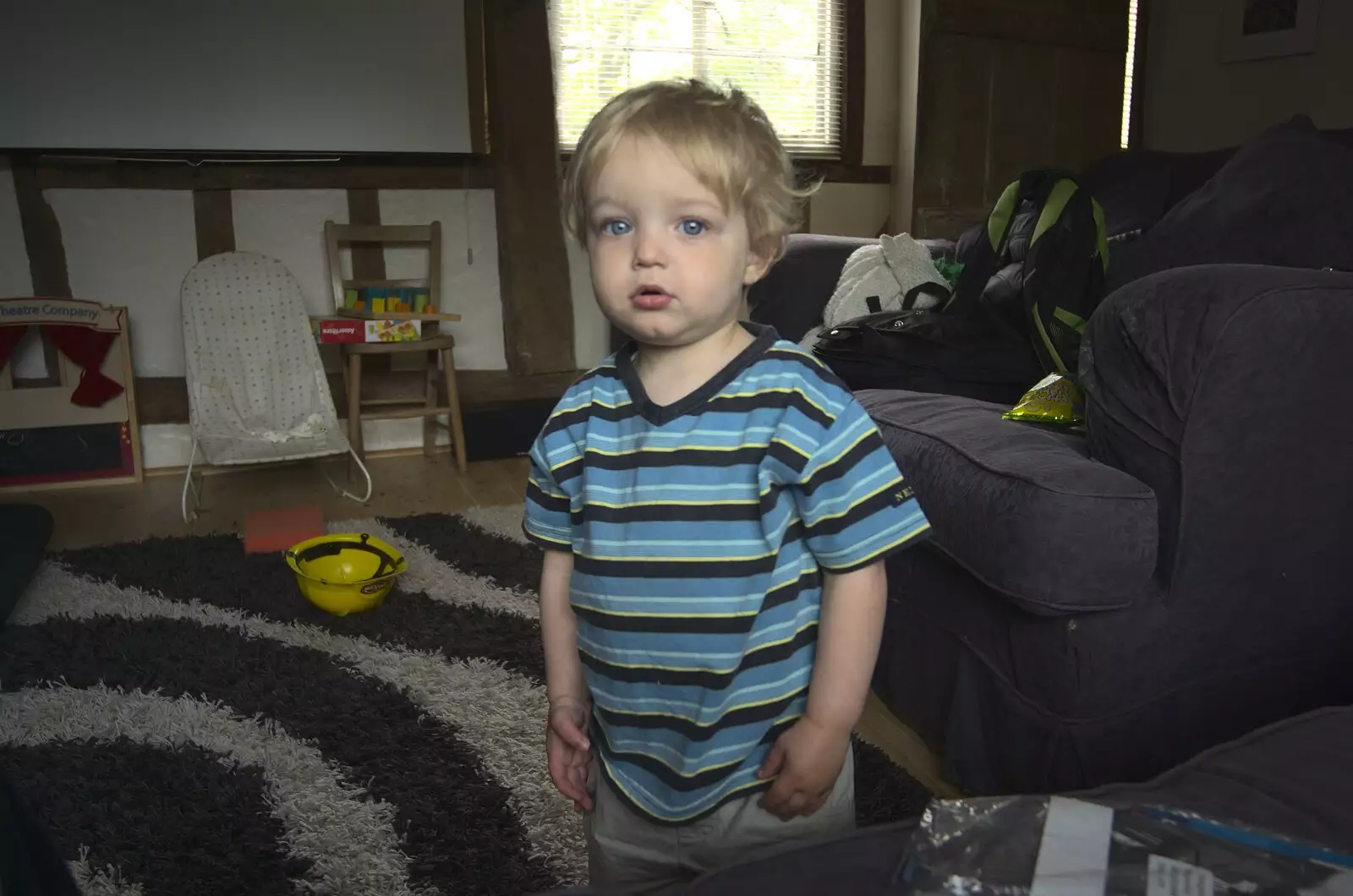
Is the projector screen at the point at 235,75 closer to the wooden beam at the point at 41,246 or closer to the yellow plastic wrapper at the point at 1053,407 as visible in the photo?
the wooden beam at the point at 41,246

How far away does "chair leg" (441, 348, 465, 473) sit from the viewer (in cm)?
324

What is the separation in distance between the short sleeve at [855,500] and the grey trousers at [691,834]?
190mm

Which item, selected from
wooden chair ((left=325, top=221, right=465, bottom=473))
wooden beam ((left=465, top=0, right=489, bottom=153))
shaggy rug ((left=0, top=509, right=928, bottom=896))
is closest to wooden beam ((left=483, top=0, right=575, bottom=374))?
wooden beam ((left=465, top=0, right=489, bottom=153))

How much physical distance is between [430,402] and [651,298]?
115 inches

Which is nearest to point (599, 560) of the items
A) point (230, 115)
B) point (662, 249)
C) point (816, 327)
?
point (662, 249)

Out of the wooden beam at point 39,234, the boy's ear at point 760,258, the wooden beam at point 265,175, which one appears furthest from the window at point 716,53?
the boy's ear at point 760,258

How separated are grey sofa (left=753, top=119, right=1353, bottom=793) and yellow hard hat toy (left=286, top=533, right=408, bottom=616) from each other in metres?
1.15

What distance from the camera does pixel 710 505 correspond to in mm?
686

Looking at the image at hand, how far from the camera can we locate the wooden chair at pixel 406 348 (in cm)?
316

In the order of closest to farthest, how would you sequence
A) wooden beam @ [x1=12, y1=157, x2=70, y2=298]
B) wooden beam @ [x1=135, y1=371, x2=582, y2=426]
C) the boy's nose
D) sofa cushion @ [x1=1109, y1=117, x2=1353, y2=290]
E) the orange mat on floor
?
the boy's nose
sofa cushion @ [x1=1109, y1=117, x2=1353, y2=290]
the orange mat on floor
wooden beam @ [x1=12, y1=157, x2=70, y2=298]
wooden beam @ [x1=135, y1=371, x2=582, y2=426]

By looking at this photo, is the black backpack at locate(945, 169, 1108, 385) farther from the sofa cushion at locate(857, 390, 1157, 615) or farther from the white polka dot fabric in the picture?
Result: the white polka dot fabric

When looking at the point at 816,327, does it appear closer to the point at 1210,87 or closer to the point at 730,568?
the point at 730,568

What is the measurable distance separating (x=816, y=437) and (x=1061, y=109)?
3.73m

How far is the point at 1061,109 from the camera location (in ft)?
12.7
